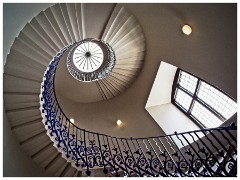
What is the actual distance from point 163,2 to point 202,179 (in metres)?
4.06

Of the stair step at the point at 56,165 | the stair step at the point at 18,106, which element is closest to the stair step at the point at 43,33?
the stair step at the point at 18,106

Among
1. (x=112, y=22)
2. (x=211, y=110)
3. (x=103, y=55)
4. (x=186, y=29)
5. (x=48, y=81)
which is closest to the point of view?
(x=186, y=29)

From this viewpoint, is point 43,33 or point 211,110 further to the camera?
point 211,110

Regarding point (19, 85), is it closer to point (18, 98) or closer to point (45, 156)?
point (18, 98)

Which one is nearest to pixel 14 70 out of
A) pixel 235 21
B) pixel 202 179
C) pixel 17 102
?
pixel 17 102

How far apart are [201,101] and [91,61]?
183 inches

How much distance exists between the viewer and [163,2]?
231 inches

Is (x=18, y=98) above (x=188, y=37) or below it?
below

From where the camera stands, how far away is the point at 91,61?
35.0ft

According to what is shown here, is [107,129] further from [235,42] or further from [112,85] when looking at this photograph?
[235,42]

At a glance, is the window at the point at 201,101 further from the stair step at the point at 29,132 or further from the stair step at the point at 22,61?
the stair step at the point at 29,132

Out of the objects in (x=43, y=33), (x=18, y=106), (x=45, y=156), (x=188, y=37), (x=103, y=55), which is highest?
(x=43, y=33)

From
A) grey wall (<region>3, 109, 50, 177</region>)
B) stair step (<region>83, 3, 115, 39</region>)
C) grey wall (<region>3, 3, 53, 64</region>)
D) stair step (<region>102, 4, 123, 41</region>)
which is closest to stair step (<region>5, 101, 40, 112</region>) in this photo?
grey wall (<region>3, 109, 50, 177</region>)

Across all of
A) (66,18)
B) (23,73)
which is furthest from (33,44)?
(66,18)
